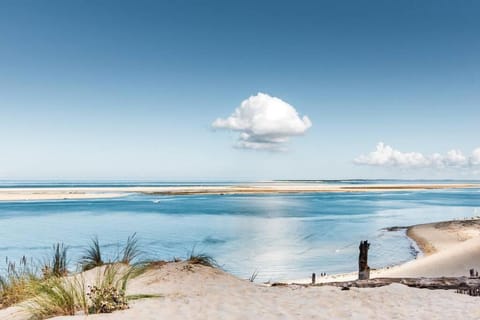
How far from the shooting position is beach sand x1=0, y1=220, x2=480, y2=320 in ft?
24.8

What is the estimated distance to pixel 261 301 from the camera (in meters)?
8.58

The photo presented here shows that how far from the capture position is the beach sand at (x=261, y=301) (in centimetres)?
755

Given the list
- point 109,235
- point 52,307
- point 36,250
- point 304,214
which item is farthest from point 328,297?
point 304,214

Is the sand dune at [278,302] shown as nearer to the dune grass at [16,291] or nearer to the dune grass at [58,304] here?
the dune grass at [58,304]

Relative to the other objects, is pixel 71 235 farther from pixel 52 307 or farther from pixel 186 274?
pixel 52 307

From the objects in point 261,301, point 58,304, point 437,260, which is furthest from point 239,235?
point 58,304

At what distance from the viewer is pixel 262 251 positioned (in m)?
25.8

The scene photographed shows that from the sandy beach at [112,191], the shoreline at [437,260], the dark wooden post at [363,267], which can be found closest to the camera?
the dark wooden post at [363,267]

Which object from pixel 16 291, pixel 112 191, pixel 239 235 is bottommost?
pixel 239 235

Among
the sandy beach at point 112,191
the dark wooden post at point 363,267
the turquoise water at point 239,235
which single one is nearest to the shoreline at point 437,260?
the turquoise water at point 239,235

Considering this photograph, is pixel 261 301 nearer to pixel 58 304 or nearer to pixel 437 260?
pixel 58 304

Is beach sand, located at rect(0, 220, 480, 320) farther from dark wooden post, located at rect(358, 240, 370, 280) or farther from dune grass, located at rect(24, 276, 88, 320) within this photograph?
dark wooden post, located at rect(358, 240, 370, 280)

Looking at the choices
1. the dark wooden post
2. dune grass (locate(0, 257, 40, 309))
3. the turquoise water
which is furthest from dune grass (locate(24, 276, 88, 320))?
the turquoise water

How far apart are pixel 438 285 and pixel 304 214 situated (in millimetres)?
39009
